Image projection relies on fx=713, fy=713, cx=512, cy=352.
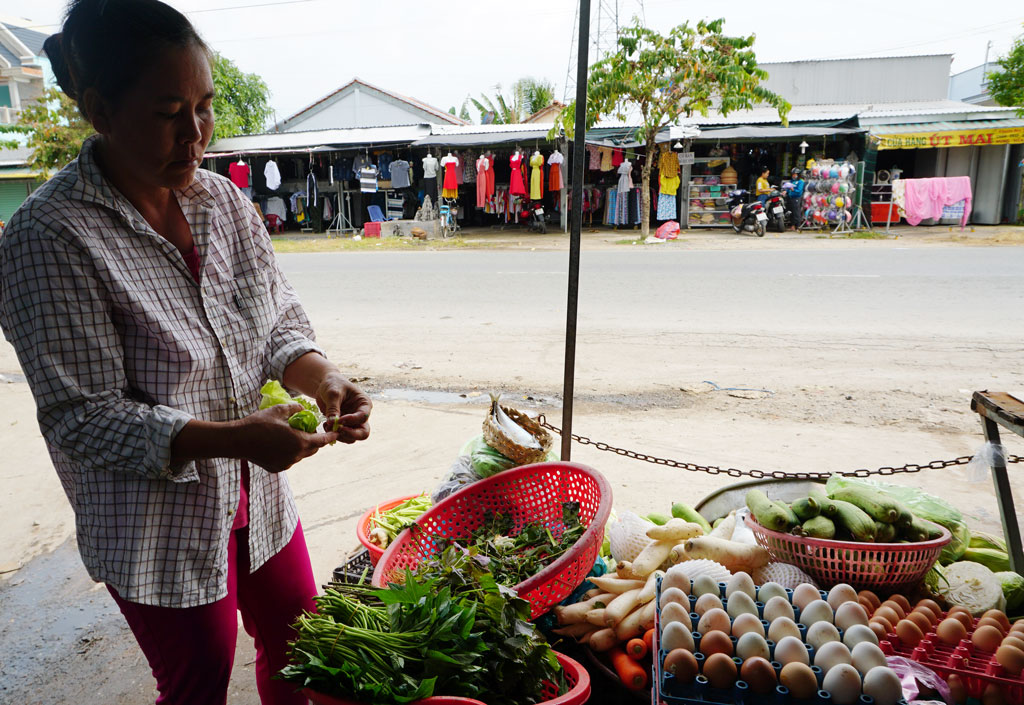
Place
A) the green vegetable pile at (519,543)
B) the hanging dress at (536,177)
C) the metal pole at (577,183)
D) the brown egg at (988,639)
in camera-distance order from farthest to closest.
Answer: the hanging dress at (536,177) < the metal pole at (577,183) < the green vegetable pile at (519,543) < the brown egg at (988,639)

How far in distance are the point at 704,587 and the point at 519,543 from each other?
0.69m

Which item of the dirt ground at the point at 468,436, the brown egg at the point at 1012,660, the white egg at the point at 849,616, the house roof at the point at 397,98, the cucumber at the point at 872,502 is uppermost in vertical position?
the house roof at the point at 397,98

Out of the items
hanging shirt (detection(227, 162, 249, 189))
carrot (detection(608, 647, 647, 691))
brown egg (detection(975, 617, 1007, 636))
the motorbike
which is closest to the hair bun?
carrot (detection(608, 647, 647, 691))

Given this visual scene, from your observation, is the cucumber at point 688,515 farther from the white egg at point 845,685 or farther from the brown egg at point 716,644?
the white egg at point 845,685

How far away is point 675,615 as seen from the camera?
5.89ft

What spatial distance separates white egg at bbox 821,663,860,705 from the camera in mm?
1547

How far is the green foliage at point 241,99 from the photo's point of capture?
29.0 metres

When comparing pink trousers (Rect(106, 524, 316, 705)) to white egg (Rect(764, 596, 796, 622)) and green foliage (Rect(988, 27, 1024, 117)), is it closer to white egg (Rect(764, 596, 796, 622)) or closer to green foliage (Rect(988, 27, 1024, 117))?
white egg (Rect(764, 596, 796, 622))

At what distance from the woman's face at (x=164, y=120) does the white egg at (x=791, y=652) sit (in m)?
1.67

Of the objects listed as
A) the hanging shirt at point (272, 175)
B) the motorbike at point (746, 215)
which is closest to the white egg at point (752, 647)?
the motorbike at point (746, 215)

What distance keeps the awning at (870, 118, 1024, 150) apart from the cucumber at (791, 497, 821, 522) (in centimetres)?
1787

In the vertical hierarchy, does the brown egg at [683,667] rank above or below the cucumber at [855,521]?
below

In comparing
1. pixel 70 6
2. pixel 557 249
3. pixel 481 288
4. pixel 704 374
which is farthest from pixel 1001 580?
pixel 557 249

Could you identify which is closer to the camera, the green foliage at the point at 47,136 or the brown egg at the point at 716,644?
the brown egg at the point at 716,644
